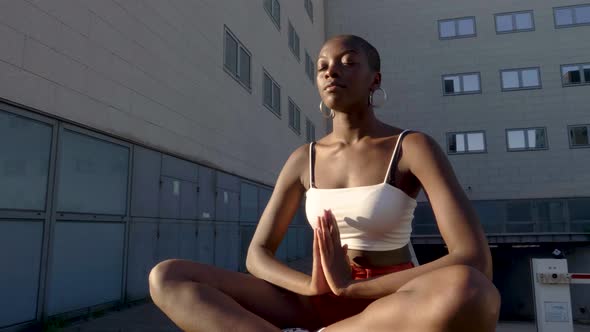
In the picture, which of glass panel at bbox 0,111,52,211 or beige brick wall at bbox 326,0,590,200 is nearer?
glass panel at bbox 0,111,52,211

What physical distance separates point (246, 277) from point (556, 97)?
73.0ft

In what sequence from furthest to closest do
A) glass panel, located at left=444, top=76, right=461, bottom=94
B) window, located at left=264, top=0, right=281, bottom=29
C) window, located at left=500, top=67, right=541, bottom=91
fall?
glass panel, located at left=444, top=76, right=461, bottom=94
window, located at left=500, top=67, right=541, bottom=91
window, located at left=264, top=0, right=281, bottom=29

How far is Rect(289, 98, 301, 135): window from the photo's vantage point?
1638 centimetres

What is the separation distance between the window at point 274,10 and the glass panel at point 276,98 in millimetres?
2080

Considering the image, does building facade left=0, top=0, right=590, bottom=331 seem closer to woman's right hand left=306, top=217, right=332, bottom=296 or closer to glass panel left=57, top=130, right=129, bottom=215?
glass panel left=57, top=130, right=129, bottom=215

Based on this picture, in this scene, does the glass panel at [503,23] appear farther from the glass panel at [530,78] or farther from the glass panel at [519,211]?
the glass panel at [519,211]

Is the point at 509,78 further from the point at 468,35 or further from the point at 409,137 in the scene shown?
the point at 409,137

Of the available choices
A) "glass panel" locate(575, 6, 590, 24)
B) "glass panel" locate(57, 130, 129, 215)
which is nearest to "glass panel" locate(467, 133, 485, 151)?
"glass panel" locate(575, 6, 590, 24)

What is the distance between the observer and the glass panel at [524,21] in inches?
818

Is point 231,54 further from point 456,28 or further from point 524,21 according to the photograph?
point 524,21

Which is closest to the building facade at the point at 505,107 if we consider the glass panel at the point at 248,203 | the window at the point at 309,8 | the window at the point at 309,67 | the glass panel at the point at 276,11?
the window at the point at 309,8

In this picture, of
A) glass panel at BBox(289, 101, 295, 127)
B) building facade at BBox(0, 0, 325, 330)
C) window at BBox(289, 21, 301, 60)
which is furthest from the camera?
window at BBox(289, 21, 301, 60)

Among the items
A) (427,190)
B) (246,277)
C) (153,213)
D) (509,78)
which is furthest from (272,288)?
(509,78)

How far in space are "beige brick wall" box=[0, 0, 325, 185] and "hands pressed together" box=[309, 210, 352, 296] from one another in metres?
4.55
